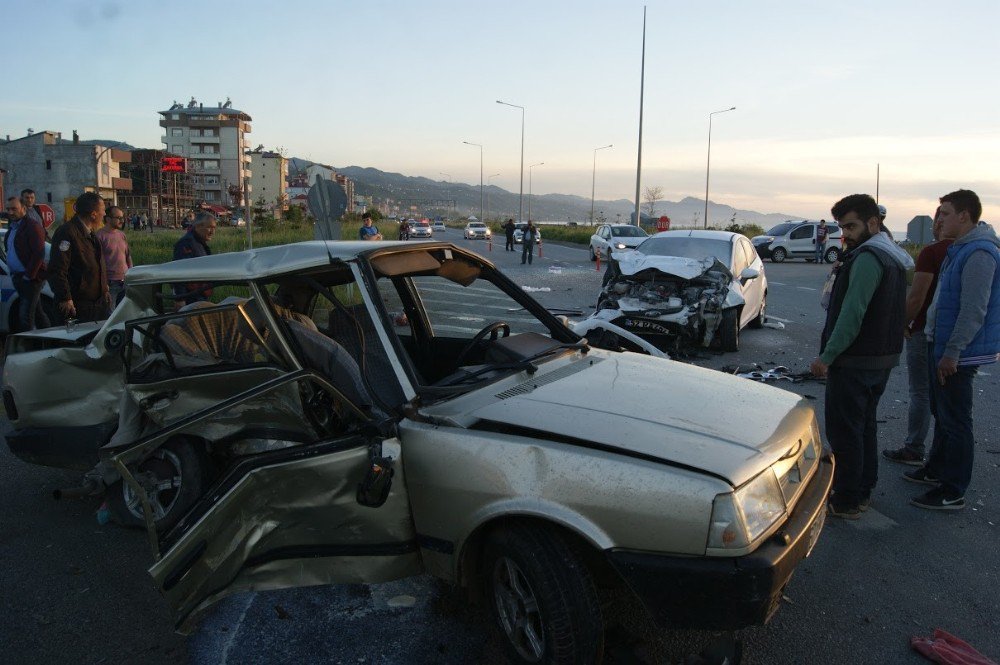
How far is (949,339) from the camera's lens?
13.6 ft

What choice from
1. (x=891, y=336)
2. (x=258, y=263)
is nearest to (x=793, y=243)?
(x=891, y=336)

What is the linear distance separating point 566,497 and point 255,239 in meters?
20.7

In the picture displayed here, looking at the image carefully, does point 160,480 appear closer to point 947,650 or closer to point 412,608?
point 412,608

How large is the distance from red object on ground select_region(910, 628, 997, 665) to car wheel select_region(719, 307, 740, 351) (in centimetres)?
649

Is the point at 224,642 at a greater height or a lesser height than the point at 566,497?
lesser

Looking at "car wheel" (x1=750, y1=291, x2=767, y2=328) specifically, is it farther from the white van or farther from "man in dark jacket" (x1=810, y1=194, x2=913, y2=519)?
the white van

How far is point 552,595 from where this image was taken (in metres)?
2.39

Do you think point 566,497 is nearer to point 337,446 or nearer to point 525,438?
point 525,438

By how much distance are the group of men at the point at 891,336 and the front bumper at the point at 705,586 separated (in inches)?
78.2

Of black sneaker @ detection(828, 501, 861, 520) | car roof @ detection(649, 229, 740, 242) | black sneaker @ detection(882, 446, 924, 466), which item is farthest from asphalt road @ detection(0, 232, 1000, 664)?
car roof @ detection(649, 229, 740, 242)

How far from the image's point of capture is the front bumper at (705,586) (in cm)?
223

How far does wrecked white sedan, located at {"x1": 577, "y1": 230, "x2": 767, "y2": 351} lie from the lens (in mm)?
8977

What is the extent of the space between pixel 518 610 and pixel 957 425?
10.2 ft

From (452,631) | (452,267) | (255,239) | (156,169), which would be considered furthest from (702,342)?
(156,169)
